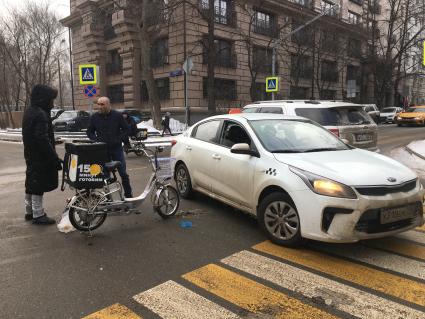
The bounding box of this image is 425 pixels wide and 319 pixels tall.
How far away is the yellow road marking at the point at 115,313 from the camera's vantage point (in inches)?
125

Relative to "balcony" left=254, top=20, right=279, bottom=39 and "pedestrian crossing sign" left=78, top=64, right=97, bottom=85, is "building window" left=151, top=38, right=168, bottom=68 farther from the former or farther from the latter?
"pedestrian crossing sign" left=78, top=64, right=97, bottom=85

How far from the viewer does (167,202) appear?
19.5ft

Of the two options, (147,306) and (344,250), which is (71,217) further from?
(344,250)

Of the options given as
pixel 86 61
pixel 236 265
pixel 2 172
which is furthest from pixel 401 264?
pixel 86 61

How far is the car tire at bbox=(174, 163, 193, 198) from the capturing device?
22.4 ft

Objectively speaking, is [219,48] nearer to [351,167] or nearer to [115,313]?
[351,167]

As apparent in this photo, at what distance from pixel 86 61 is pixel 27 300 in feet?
122

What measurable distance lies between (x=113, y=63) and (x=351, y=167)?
109 feet

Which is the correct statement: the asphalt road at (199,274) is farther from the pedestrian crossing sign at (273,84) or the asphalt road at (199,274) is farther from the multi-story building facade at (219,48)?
the multi-story building facade at (219,48)

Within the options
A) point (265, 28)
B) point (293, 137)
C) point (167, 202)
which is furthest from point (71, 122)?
point (293, 137)

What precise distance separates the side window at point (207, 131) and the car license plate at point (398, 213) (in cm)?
292

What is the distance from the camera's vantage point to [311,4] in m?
35.1

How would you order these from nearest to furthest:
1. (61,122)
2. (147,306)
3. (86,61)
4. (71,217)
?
(147,306), (71,217), (61,122), (86,61)

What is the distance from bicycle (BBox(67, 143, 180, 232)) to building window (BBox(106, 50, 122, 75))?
98.3ft
